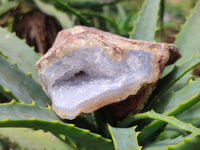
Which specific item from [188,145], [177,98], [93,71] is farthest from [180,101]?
[93,71]

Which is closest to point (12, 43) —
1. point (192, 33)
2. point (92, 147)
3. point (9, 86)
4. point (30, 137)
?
point (9, 86)

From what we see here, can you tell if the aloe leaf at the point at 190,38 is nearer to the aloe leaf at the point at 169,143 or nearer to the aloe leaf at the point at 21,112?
the aloe leaf at the point at 169,143

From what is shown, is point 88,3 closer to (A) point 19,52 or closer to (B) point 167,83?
(A) point 19,52

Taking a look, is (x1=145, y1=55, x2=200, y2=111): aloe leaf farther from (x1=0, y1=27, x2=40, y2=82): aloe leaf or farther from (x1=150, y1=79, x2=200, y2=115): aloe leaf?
(x1=0, y1=27, x2=40, y2=82): aloe leaf

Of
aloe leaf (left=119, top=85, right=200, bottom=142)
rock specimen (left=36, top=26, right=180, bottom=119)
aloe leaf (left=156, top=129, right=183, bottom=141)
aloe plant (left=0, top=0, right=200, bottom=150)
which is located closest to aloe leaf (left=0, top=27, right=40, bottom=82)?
aloe plant (left=0, top=0, right=200, bottom=150)

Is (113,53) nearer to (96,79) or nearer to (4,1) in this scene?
(96,79)
